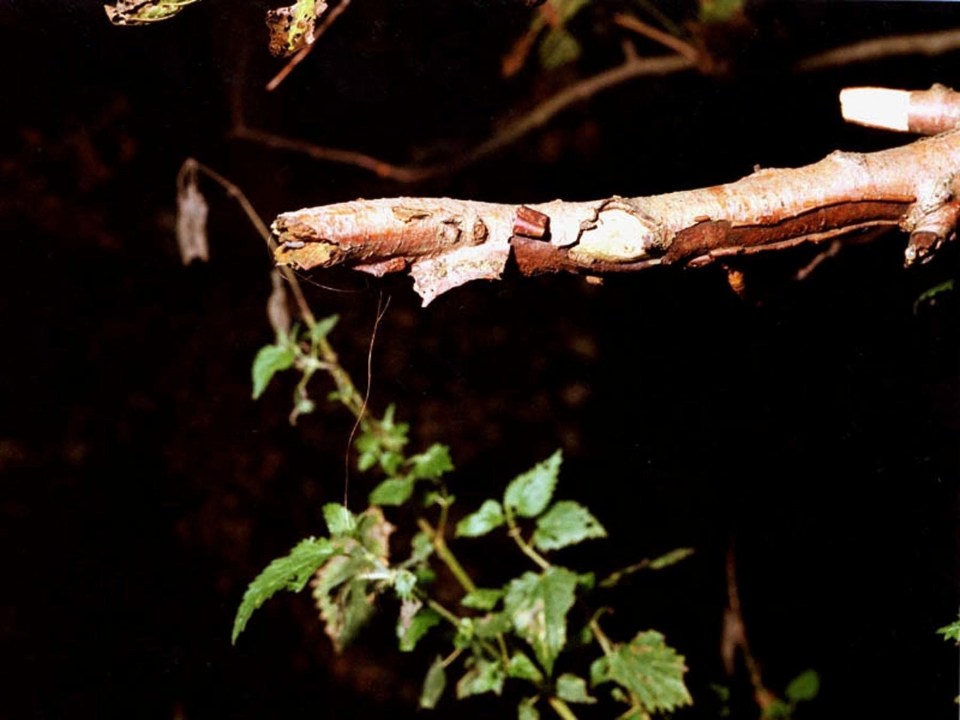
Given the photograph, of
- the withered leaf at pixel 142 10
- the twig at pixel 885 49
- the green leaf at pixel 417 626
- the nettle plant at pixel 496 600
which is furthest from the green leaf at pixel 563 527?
the twig at pixel 885 49

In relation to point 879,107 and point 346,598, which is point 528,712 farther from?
point 879,107

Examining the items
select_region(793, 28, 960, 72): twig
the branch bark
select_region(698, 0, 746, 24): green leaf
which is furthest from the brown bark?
select_region(698, 0, 746, 24): green leaf

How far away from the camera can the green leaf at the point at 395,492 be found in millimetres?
1375

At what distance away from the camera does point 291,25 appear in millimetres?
907

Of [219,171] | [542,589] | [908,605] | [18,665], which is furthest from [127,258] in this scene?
[908,605]

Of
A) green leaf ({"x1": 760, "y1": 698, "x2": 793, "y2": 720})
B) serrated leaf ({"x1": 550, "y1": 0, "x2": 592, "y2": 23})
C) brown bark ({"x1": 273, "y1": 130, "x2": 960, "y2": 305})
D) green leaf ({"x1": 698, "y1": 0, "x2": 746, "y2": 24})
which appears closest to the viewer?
brown bark ({"x1": 273, "y1": 130, "x2": 960, "y2": 305})

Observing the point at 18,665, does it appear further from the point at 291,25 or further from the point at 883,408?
the point at 883,408

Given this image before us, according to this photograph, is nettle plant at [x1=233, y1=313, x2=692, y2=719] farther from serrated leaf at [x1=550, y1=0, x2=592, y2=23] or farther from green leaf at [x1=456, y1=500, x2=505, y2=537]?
serrated leaf at [x1=550, y1=0, x2=592, y2=23]

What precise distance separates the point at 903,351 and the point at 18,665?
270 cm

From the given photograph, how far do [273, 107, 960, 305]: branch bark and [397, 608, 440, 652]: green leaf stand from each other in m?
0.74

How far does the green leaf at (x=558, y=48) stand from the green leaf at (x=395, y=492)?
5.20 feet

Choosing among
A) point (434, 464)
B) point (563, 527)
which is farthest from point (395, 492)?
point (563, 527)

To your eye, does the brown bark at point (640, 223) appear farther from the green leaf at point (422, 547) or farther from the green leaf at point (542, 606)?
the green leaf at point (422, 547)

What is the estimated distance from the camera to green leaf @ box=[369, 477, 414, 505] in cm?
138
